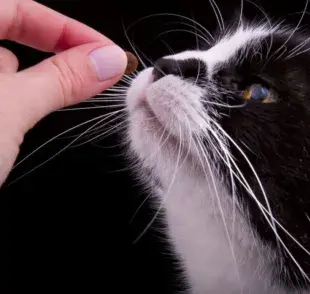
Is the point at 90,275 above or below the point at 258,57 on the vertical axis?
below

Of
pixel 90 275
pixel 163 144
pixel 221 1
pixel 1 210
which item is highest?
pixel 221 1

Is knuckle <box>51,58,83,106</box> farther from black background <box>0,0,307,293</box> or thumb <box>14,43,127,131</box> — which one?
black background <box>0,0,307,293</box>

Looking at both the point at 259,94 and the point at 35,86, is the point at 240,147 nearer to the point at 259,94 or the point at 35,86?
the point at 259,94

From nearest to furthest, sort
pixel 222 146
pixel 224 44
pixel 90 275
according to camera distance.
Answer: pixel 222 146, pixel 224 44, pixel 90 275

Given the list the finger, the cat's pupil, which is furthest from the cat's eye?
the finger

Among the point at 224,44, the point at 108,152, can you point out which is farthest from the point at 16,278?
the point at 224,44

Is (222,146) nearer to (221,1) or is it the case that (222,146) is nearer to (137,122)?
(137,122)

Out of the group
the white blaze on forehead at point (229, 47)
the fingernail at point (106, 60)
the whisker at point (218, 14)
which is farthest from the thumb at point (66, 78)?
the whisker at point (218, 14)

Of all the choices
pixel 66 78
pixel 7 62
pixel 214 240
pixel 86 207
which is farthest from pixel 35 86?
pixel 86 207
